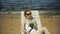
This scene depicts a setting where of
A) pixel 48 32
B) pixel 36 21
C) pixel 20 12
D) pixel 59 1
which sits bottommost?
pixel 48 32

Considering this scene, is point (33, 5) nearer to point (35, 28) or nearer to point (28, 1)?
point (28, 1)

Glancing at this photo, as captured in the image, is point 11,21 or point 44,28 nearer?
point 44,28

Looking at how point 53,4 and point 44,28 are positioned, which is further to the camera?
point 53,4

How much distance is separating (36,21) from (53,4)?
0.39m

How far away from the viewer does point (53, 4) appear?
2441mm

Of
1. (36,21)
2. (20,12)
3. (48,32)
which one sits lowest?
(48,32)

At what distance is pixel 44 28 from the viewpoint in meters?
2.29

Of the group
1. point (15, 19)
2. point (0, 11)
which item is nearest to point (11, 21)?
point (15, 19)

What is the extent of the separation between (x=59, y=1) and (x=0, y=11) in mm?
937

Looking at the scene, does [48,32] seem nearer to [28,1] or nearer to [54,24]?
[54,24]

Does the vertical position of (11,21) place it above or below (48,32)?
above

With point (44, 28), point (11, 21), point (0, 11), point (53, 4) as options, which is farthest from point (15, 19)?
point (53, 4)

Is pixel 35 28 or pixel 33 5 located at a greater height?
pixel 33 5

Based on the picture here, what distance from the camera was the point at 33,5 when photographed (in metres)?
2.44
